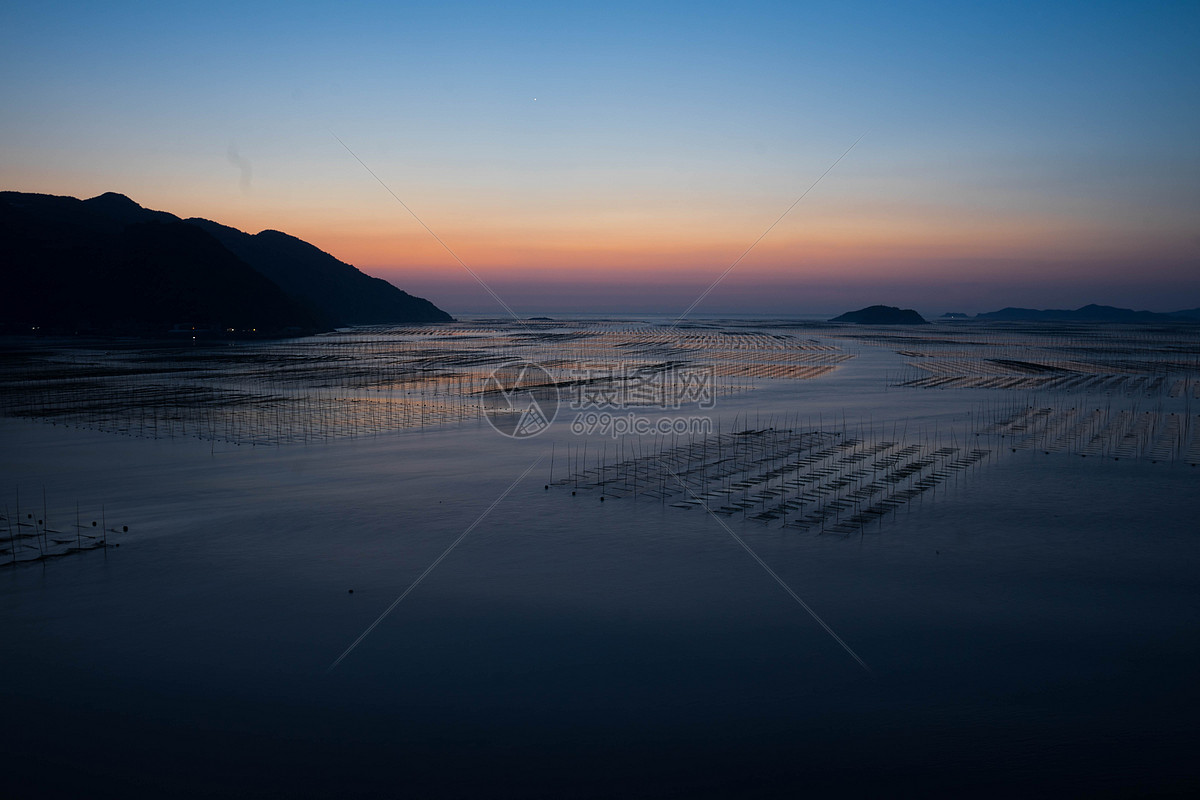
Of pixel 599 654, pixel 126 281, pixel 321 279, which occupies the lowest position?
pixel 599 654

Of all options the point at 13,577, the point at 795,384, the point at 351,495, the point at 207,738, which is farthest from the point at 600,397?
the point at 207,738

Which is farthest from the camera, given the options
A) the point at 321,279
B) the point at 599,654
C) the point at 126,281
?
the point at 321,279

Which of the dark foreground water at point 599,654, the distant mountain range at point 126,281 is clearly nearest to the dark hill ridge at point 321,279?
the distant mountain range at point 126,281

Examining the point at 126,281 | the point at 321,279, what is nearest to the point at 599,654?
the point at 126,281

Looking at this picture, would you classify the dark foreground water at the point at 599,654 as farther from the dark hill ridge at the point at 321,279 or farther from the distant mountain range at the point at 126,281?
the dark hill ridge at the point at 321,279

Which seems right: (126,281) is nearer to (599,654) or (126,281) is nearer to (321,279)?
(321,279)

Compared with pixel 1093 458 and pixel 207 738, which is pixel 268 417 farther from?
pixel 1093 458

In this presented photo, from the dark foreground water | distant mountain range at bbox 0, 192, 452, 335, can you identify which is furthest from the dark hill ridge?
the dark foreground water

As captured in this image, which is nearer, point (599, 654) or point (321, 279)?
point (599, 654)

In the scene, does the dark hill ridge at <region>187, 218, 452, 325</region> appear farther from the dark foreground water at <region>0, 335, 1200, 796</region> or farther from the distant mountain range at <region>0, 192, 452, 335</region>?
the dark foreground water at <region>0, 335, 1200, 796</region>
